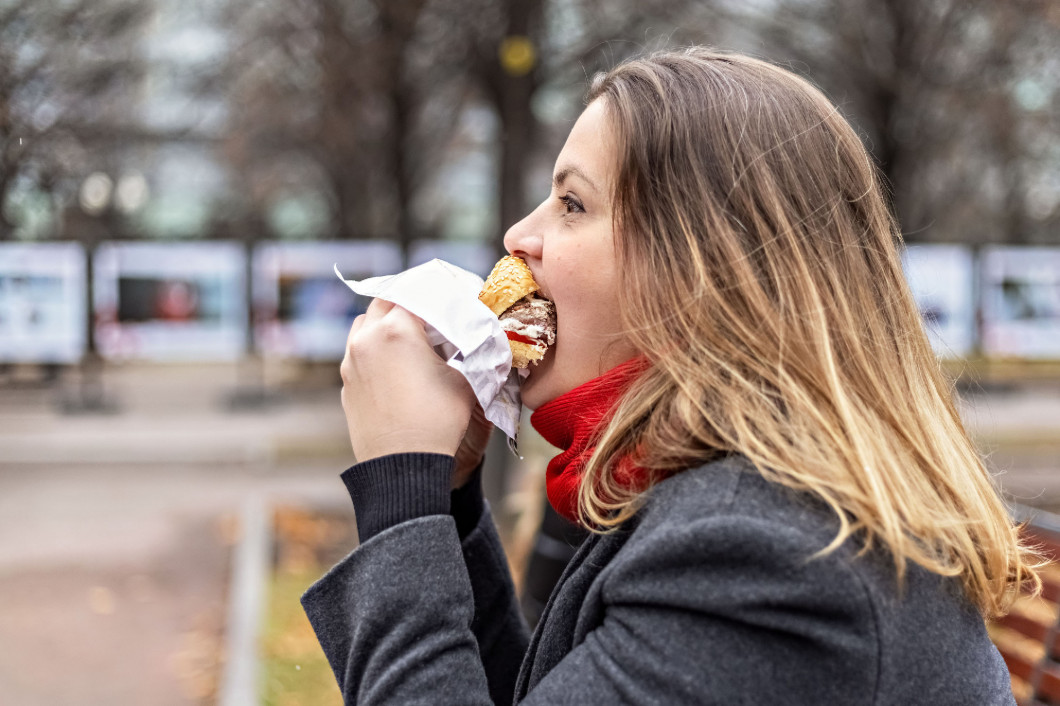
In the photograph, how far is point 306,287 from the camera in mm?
12906

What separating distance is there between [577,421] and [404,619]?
42 cm

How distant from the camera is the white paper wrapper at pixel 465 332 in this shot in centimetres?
159

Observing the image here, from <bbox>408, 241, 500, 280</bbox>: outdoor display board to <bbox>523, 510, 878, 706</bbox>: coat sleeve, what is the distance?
33.3 feet

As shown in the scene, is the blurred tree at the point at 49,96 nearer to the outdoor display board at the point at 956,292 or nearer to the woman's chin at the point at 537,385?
the woman's chin at the point at 537,385

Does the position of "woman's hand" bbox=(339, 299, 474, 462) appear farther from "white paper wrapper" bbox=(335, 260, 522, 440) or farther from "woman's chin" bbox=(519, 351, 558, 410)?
"woman's chin" bbox=(519, 351, 558, 410)

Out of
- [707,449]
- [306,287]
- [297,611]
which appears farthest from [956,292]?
[707,449]

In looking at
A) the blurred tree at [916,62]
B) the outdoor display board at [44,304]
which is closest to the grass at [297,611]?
the outdoor display board at [44,304]

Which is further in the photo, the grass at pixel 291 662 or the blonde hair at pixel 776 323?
the grass at pixel 291 662

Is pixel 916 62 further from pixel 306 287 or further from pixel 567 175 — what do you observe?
pixel 567 175

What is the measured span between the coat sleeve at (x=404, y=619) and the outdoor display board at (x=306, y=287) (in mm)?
11469

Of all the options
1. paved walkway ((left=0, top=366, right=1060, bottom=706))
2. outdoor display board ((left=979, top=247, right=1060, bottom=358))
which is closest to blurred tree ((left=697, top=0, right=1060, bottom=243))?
outdoor display board ((left=979, top=247, right=1060, bottom=358))

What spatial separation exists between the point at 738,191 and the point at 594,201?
0.24 meters

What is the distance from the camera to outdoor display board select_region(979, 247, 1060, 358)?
1270 cm

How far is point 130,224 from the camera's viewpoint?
598 inches
